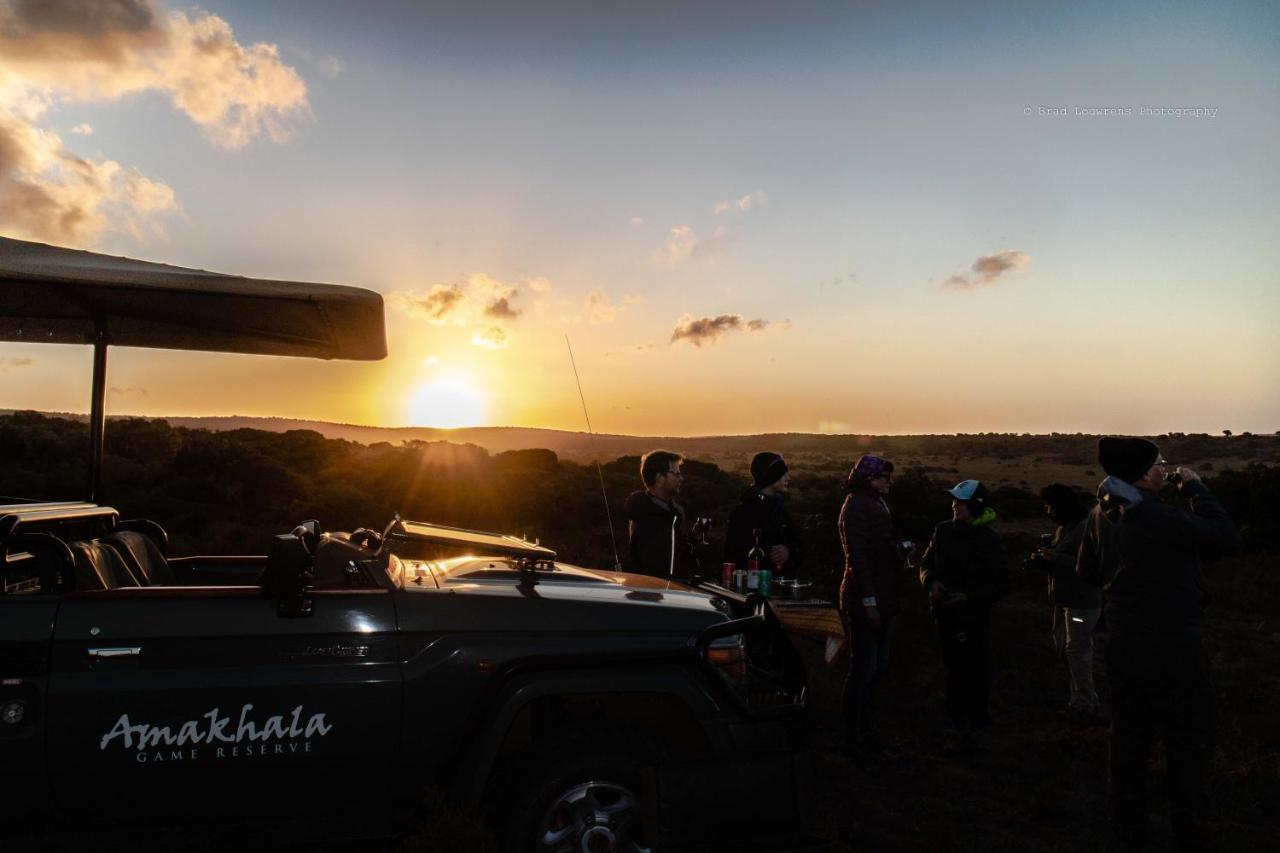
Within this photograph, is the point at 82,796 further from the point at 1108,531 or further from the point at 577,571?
the point at 1108,531

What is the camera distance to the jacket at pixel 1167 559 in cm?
470

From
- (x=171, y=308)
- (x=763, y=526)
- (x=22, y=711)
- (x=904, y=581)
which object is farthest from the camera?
(x=904, y=581)

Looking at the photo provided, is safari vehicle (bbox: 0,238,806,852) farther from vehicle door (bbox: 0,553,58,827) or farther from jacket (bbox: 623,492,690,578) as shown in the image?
jacket (bbox: 623,492,690,578)

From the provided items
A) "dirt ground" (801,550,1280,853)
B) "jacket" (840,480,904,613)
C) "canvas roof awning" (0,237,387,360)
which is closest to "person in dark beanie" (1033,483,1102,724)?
"dirt ground" (801,550,1280,853)

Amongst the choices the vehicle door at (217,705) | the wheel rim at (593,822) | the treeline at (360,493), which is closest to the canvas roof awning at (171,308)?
the vehicle door at (217,705)

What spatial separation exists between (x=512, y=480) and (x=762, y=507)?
1978 centimetres

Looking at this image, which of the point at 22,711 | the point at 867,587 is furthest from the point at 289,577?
the point at 867,587

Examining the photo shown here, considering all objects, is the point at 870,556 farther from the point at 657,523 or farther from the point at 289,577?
the point at 289,577

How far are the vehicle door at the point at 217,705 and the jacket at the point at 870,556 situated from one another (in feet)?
12.4

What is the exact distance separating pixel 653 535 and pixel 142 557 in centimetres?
331

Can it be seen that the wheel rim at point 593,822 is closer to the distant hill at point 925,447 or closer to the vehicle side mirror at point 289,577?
the vehicle side mirror at point 289,577

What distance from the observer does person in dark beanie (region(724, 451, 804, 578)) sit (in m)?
7.27

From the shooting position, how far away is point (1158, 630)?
15.7 feet

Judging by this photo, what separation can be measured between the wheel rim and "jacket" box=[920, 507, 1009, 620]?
12.5 feet
